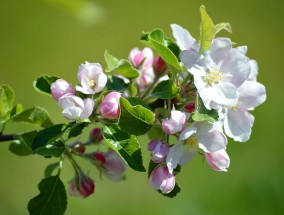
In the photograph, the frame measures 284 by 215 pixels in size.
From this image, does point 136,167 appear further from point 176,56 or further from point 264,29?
point 264,29

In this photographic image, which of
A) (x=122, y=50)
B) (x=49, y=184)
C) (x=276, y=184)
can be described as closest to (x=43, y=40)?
(x=122, y=50)

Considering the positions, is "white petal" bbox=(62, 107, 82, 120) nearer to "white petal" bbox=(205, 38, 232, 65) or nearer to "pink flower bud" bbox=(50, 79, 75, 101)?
"pink flower bud" bbox=(50, 79, 75, 101)

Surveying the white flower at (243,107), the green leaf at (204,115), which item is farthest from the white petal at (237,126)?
the green leaf at (204,115)

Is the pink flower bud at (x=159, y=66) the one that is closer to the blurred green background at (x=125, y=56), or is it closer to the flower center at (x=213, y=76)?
the flower center at (x=213, y=76)

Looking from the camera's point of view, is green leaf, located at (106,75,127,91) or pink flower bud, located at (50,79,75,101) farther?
green leaf, located at (106,75,127,91)

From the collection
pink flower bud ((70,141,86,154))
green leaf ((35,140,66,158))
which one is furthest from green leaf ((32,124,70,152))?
pink flower bud ((70,141,86,154))

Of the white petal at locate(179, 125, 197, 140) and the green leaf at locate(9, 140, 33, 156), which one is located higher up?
the white petal at locate(179, 125, 197, 140)
